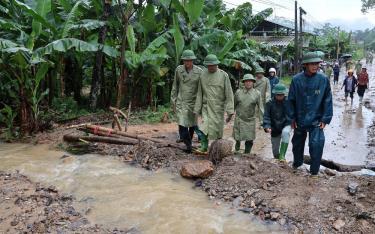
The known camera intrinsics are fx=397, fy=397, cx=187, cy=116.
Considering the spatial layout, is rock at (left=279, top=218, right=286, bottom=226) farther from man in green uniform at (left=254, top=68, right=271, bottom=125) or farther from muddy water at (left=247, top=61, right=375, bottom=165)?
man in green uniform at (left=254, top=68, right=271, bottom=125)

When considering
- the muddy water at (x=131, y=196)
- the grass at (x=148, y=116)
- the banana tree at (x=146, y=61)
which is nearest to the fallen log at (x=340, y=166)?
the muddy water at (x=131, y=196)

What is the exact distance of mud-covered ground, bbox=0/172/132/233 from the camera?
4.45 meters

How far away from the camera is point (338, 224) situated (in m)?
4.26

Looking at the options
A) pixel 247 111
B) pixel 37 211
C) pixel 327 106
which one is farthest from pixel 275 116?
pixel 37 211

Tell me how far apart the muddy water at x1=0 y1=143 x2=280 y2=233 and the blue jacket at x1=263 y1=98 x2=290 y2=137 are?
1755 millimetres

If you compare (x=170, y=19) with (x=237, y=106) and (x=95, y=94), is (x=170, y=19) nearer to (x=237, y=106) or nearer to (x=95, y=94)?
(x=95, y=94)

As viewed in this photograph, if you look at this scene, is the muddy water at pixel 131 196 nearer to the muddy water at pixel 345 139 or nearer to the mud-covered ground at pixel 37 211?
the mud-covered ground at pixel 37 211

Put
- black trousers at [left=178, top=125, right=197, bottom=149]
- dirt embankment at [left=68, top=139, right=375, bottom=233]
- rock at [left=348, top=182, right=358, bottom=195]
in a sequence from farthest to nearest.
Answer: black trousers at [left=178, top=125, right=197, bottom=149] → rock at [left=348, top=182, right=358, bottom=195] → dirt embankment at [left=68, top=139, right=375, bottom=233]

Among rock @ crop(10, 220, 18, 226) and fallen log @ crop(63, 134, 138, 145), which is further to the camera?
fallen log @ crop(63, 134, 138, 145)

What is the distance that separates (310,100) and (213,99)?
1.64 metres

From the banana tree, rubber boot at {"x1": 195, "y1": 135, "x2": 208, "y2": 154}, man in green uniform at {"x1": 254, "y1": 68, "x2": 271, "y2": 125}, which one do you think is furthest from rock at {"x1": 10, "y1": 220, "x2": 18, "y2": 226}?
the banana tree

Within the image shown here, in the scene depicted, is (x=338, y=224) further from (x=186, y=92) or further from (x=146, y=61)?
(x=146, y=61)

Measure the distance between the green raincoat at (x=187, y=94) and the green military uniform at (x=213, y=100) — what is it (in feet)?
0.63

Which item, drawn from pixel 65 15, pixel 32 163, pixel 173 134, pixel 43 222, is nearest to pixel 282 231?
pixel 43 222
